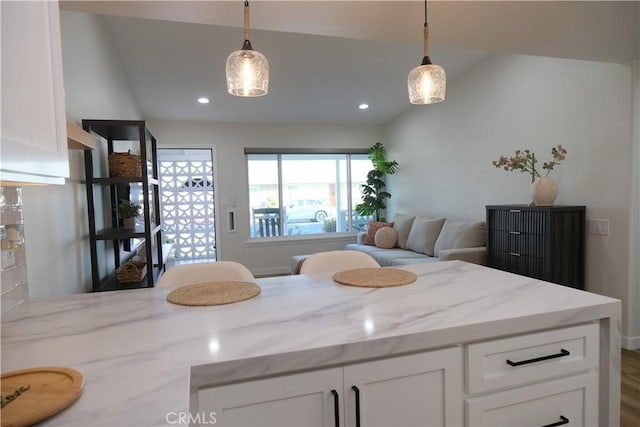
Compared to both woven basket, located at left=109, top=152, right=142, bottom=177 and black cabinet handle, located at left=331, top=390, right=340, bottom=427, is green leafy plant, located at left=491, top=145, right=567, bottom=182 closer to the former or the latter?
black cabinet handle, located at left=331, top=390, right=340, bottom=427

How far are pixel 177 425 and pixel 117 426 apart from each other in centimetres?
10

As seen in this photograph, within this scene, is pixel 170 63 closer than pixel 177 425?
No

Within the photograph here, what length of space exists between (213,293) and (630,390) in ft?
8.46

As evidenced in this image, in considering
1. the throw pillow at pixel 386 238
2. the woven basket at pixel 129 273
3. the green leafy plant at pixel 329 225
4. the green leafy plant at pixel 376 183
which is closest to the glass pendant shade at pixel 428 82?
the woven basket at pixel 129 273

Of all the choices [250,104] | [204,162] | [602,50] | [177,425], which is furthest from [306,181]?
[177,425]

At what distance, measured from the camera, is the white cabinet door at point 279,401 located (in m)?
0.89

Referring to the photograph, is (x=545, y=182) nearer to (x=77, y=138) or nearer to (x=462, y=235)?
(x=462, y=235)

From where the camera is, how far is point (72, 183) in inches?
90.5

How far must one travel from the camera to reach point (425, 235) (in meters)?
4.61

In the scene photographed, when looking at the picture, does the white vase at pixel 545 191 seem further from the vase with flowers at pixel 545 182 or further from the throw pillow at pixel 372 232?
the throw pillow at pixel 372 232

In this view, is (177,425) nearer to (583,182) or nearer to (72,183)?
(72,183)

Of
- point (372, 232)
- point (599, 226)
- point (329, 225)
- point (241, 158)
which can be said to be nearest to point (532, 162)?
point (599, 226)

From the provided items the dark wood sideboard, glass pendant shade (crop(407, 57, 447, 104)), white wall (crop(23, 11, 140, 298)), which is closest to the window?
white wall (crop(23, 11, 140, 298))

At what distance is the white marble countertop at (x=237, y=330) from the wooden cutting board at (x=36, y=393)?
0.08 ft
